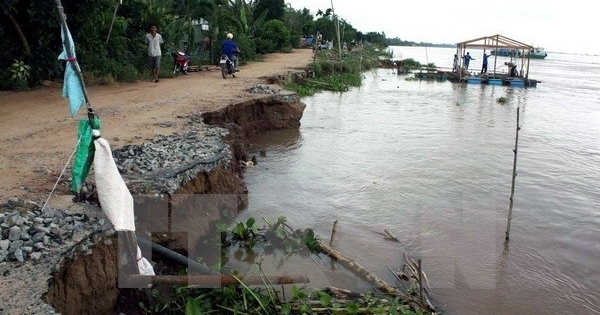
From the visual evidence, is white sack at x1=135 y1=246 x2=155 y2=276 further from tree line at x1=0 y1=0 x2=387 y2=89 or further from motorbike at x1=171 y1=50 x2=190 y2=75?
motorbike at x1=171 y1=50 x2=190 y2=75

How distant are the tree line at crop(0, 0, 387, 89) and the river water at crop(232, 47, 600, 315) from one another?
4.62 meters

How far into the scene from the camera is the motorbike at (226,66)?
15.3 metres

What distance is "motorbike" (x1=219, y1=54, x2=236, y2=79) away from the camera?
15.3 metres

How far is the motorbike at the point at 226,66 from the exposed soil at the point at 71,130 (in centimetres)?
31

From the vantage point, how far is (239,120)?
10953 mm

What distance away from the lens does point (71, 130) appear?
7621mm

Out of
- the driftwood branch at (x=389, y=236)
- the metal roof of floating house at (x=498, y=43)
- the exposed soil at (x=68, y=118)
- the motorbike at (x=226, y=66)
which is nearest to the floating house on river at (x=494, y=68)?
the metal roof of floating house at (x=498, y=43)

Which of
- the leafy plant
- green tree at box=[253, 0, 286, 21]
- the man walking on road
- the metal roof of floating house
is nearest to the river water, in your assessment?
the man walking on road

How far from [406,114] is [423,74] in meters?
15.3

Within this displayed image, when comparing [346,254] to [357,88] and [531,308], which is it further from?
[357,88]

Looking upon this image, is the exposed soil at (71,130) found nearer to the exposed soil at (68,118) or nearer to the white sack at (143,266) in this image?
the exposed soil at (68,118)

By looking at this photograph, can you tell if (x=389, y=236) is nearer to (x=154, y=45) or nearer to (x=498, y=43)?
(x=154, y=45)

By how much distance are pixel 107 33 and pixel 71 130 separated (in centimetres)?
617

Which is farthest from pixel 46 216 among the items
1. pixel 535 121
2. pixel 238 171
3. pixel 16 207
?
pixel 535 121
